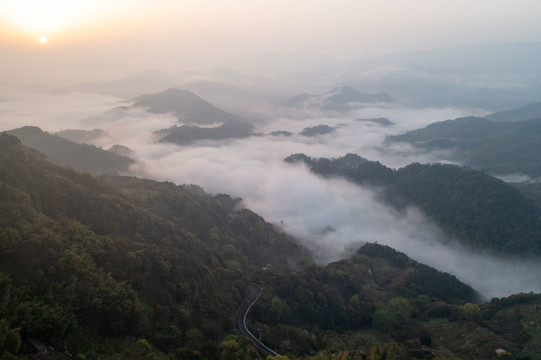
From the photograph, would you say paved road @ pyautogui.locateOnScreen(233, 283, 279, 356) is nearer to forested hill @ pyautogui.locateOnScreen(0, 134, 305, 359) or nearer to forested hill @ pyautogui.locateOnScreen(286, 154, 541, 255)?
forested hill @ pyautogui.locateOnScreen(0, 134, 305, 359)

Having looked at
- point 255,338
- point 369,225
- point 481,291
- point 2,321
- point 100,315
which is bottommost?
point 481,291

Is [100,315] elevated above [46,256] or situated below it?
below

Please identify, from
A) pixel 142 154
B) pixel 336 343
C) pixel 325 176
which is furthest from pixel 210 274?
pixel 142 154

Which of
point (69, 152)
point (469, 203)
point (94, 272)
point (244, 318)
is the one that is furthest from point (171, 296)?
point (469, 203)

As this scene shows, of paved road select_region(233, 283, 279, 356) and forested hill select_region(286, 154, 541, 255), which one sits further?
forested hill select_region(286, 154, 541, 255)

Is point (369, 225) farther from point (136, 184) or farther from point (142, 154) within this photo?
point (142, 154)

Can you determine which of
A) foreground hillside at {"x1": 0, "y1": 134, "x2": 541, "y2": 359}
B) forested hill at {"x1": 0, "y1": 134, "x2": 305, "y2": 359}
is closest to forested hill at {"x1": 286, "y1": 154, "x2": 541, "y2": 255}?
foreground hillside at {"x1": 0, "y1": 134, "x2": 541, "y2": 359}
